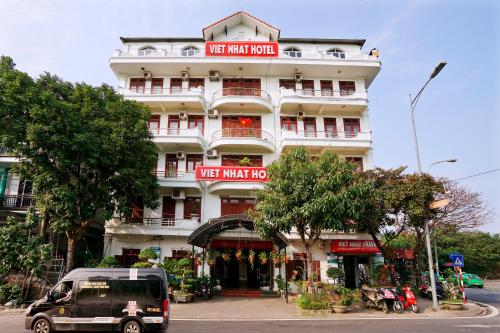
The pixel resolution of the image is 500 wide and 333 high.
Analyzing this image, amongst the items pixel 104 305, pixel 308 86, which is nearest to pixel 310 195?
pixel 104 305

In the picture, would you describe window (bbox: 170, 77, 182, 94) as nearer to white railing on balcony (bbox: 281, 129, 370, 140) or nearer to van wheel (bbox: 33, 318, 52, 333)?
white railing on balcony (bbox: 281, 129, 370, 140)

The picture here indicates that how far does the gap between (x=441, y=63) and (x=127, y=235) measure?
1993 centimetres

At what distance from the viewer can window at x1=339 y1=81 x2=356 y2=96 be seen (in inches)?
990

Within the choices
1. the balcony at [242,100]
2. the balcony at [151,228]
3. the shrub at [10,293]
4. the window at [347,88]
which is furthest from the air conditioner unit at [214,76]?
the shrub at [10,293]

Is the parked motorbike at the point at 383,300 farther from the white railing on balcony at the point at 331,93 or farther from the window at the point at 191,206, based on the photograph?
the white railing on balcony at the point at 331,93

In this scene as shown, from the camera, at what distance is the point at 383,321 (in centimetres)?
1270

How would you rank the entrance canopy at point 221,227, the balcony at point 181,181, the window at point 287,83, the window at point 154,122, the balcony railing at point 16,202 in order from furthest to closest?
1. the window at point 287,83
2. the window at point 154,122
3. the balcony at point 181,181
4. the balcony railing at point 16,202
5. the entrance canopy at point 221,227

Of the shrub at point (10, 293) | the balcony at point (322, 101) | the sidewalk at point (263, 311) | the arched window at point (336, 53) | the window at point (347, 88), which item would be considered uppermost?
the arched window at point (336, 53)

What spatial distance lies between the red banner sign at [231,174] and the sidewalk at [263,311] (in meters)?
7.23

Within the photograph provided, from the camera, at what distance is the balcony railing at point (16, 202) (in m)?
20.9

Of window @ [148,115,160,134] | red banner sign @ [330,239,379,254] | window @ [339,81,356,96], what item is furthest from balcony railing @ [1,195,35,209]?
window @ [339,81,356,96]

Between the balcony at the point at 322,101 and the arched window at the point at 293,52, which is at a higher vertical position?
the arched window at the point at 293,52

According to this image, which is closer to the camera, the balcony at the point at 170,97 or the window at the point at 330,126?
the balcony at the point at 170,97

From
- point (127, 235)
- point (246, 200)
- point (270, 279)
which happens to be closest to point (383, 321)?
point (270, 279)
